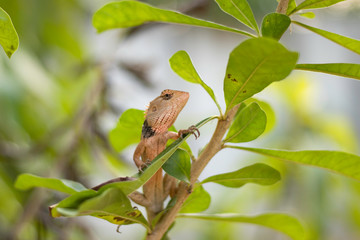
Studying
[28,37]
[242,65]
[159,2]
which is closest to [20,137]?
[28,37]

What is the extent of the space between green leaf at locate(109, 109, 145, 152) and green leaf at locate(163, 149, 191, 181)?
127 millimetres

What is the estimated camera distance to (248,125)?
0.57m

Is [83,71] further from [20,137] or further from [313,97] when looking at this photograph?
[313,97]

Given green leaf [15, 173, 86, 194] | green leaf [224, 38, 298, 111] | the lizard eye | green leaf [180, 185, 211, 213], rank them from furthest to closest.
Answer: the lizard eye
green leaf [180, 185, 211, 213]
green leaf [15, 173, 86, 194]
green leaf [224, 38, 298, 111]

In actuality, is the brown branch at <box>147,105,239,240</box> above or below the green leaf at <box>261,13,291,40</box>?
below

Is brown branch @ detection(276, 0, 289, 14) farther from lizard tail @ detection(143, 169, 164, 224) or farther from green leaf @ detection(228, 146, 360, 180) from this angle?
lizard tail @ detection(143, 169, 164, 224)

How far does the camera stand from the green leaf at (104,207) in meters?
0.43

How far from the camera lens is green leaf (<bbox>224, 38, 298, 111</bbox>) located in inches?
16.4

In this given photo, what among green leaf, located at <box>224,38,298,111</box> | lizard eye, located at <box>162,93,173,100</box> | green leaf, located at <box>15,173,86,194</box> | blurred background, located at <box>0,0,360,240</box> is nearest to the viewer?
green leaf, located at <box>224,38,298,111</box>

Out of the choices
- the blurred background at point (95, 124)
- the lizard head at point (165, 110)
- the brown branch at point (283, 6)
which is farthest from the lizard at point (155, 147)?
the blurred background at point (95, 124)

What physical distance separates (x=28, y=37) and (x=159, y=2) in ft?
1.78

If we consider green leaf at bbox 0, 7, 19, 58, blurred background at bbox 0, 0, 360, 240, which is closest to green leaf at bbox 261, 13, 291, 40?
green leaf at bbox 0, 7, 19, 58

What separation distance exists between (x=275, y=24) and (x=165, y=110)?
25 cm

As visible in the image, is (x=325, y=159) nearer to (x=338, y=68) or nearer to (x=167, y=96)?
(x=338, y=68)
